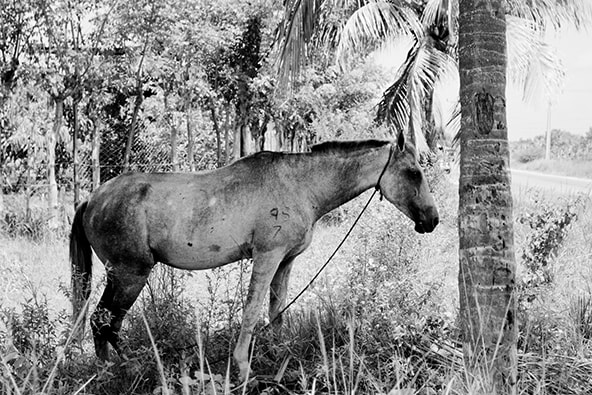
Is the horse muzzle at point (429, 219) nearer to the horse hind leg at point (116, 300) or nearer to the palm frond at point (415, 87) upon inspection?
the horse hind leg at point (116, 300)

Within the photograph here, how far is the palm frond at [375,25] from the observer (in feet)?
44.2

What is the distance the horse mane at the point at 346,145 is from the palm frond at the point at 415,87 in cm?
826

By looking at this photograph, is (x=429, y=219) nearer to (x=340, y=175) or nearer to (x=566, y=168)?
(x=340, y=175)

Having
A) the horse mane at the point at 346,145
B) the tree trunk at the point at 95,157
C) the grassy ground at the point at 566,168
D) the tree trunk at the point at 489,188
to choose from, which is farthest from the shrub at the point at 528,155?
the tree trunk at the point at 489,188

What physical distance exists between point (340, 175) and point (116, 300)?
1.85 meters

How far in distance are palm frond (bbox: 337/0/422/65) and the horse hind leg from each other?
31.9 ft

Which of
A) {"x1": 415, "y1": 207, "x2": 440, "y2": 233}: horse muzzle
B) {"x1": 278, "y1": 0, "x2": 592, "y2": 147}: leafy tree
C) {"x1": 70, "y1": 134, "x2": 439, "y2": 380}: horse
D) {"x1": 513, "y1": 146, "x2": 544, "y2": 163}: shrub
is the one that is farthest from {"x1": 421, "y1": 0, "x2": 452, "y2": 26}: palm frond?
{"x1": 513, "y1": 146, "x2": 544, "y2": 163}: shrub

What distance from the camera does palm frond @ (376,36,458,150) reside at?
1309cm

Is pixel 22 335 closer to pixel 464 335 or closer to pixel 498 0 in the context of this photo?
pixel 464 335

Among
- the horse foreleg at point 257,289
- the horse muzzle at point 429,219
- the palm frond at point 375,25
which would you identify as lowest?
the horse foreleg at point 257,289

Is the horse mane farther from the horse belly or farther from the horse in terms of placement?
the horse belly

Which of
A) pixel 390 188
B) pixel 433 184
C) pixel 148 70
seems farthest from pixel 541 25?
pixel 390 188

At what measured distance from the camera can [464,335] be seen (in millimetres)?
4105

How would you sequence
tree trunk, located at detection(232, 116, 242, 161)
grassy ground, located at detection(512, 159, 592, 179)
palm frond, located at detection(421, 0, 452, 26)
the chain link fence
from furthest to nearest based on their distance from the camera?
grassy ground, located at detection(512, 159, 592, 179), tree trunk, located at detection(232, 116, 242, 161), palm frond, located at detection(421, 0, 452, 26), the chain link fence
